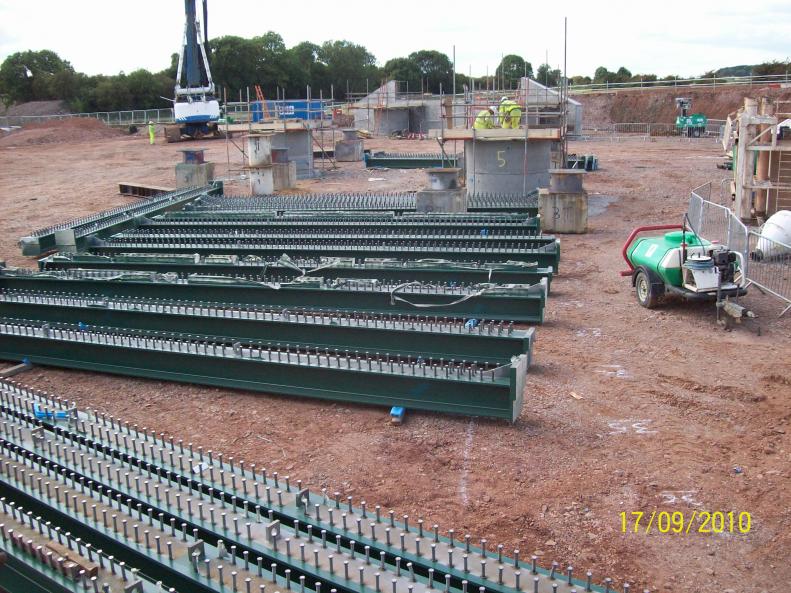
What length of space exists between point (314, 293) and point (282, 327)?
1.41 meters

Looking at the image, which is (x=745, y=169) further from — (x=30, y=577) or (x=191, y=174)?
(x=191, y=174)

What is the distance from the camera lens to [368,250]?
39.8ft

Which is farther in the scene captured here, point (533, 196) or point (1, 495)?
point (533, 196)

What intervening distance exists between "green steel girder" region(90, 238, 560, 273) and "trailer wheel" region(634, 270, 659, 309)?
1290mm

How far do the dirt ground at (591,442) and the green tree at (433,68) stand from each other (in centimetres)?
6774

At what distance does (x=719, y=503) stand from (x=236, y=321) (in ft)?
18.5

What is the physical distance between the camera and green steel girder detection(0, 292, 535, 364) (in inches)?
309

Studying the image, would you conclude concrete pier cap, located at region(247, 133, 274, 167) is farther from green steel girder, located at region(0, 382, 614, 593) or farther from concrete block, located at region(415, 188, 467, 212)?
green steel girder, located at region(0, 382, 614, 593)

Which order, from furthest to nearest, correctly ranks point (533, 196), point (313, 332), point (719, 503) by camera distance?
1. point (533, 196)
2. point (313, 332)
3. point (719, 503)

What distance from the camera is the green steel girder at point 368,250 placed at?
1168 centimetres

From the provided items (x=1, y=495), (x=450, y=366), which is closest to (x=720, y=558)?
(x=450, y=366)

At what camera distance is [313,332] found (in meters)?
8.58

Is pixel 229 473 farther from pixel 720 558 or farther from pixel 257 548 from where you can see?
pixel 720 558

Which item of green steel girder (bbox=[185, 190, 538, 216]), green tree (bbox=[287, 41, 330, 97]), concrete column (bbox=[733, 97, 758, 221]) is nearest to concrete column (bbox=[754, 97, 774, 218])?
concrete column (bbox=[733, 97, 758, 221])
